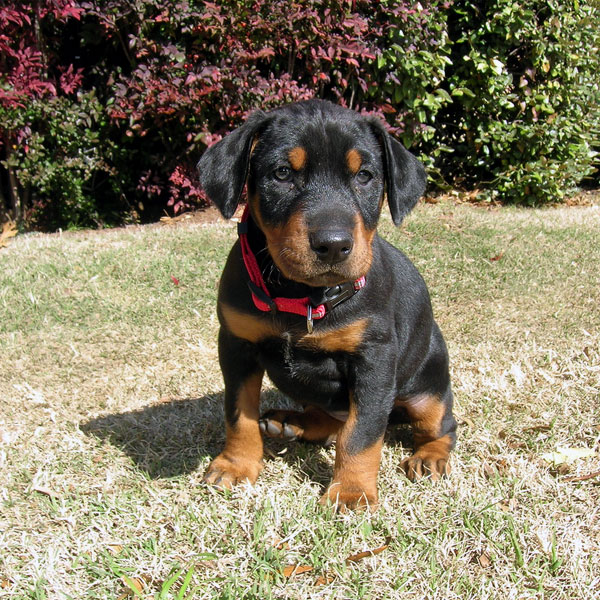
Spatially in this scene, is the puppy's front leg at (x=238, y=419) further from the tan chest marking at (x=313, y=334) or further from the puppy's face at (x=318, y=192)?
the puppy's face at (x=318, y=192)

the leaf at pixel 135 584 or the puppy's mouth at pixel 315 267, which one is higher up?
the puppy's mouth at pixel 315 267

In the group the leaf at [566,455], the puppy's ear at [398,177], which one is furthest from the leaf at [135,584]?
the leaf at [566,455]

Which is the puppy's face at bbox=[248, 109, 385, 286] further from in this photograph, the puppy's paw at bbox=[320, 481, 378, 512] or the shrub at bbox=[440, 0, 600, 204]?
the shrub at bbox=[440, 0, 600, 204]

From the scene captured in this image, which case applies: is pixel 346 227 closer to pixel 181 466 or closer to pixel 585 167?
pixel 181 466

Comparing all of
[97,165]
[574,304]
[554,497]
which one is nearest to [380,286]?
[554,497]

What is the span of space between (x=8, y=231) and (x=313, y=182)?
6.08 metres

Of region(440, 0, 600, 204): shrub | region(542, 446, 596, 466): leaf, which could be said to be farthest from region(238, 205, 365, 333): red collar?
region(440, 0, 600, 204): shrub

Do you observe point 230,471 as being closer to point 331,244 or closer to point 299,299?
point 299,299

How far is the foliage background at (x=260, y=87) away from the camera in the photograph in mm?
6711

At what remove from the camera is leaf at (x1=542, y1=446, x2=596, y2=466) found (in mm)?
3158

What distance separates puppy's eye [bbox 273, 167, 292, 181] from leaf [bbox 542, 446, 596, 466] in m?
1.83

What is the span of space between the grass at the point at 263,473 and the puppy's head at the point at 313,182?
108cm

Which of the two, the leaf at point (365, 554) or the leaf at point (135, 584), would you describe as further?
the leaf at point (365, 554)

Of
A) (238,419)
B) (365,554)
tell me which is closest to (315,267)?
(238,419)
